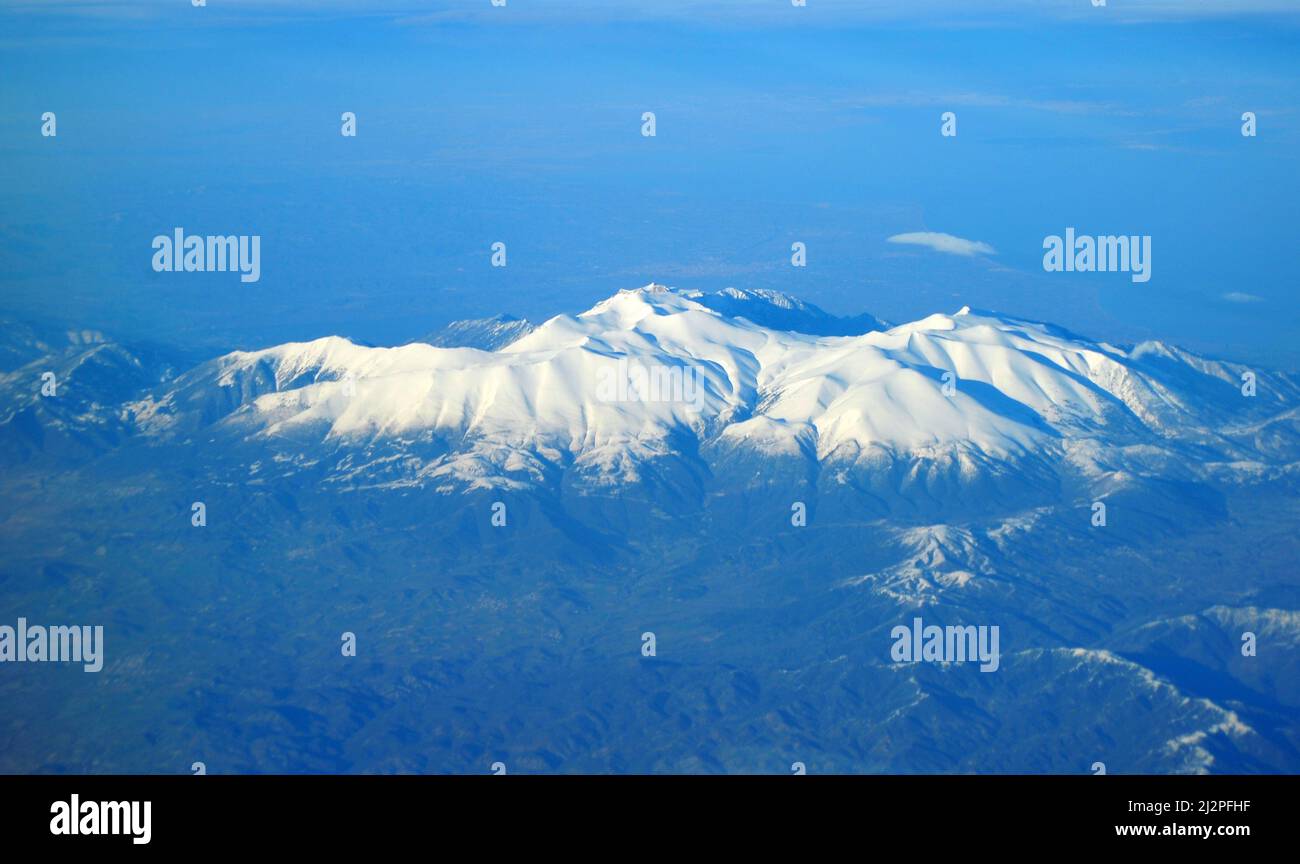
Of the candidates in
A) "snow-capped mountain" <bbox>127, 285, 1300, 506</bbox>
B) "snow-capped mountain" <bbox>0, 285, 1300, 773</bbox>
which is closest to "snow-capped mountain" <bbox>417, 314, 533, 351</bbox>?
"snow-capped mountain" <bbox>127, 285, 1300, 506</bbox>

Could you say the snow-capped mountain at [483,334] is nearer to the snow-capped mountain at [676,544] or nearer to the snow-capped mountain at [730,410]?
the snow-capped mountain at [730,410]

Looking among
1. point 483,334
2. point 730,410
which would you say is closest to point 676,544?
point 730,410

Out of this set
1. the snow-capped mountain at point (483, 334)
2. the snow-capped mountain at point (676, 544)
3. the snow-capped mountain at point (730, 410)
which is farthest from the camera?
the snow-capped mountain at point (483, 334)

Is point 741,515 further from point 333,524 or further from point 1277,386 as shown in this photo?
point 1277,386

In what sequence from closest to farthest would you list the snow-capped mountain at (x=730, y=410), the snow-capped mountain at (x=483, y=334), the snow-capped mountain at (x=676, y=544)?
the snow-capped mountain at (x=676, y=544), the snow-capped mountain at (x=730, y=410), the snow-capped mountain at (x=483, y=334)

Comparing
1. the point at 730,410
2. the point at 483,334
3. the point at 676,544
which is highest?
the point at 483,334

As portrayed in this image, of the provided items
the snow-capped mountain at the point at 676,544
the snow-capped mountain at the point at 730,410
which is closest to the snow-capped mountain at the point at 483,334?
the snow-capped mountain at the point at 730,410

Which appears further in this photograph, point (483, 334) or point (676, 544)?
point (483, 334)

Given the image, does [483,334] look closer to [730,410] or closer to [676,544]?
[730,410]

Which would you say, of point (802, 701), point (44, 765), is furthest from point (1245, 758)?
point (44, 765)

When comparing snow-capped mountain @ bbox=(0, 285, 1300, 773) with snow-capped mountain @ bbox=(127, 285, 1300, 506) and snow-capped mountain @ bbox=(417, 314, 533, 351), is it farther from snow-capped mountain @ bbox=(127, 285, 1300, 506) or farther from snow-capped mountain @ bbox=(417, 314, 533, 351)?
snow-capped mountain @ bbox=(417, 314, 533, 351)
